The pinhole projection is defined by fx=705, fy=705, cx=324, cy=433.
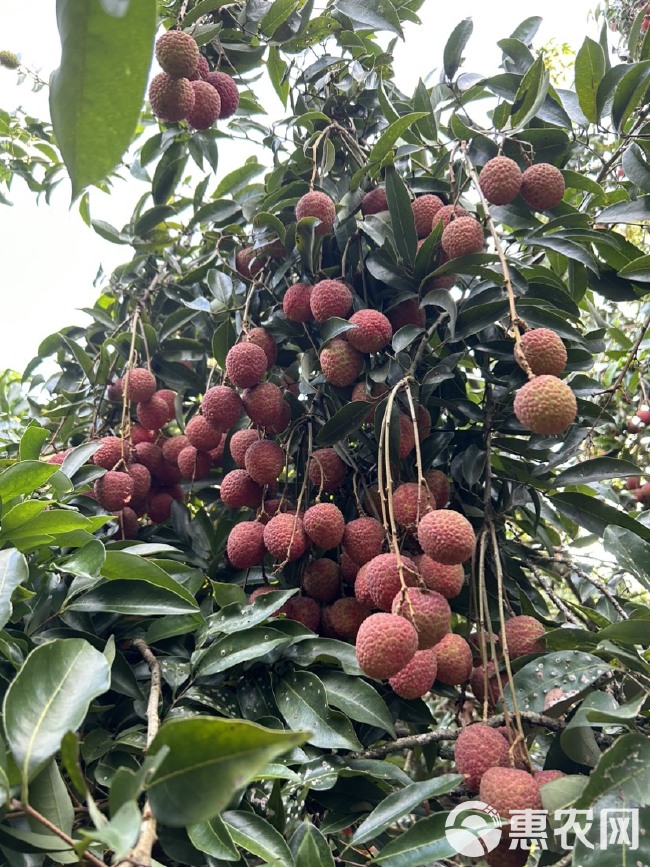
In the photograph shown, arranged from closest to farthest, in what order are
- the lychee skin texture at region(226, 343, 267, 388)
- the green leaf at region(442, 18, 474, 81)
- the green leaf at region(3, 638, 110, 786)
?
the green leaf at region(3, 638, 110, 786)
the lychee skin texture at region(226, 343, 267, 388)
the green leaf at region(442, 18, 474, 81)

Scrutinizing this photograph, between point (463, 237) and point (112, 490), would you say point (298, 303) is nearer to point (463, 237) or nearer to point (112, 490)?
point (463, 237)

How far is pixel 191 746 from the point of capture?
46 centimetres

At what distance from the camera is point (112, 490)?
3.97 feet

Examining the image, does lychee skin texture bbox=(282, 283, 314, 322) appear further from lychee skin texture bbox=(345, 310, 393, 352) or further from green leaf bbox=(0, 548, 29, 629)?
green leaf bbox=(0, 548, 29, 629)

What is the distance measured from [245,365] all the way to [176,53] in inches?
19.0

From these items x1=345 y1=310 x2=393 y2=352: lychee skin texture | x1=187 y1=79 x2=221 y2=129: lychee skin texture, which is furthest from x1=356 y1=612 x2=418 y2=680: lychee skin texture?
x1=187 y1=79 x2=221 y2=129: lychee skin texture

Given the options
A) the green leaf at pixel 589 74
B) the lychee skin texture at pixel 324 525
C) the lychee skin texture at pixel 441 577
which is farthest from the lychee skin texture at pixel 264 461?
the green leaf at pixel 589 74

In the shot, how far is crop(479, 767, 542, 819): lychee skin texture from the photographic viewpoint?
28.0 inches

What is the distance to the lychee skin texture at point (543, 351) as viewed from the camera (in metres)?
0.89

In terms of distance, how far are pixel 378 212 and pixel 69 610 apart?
0.81 metres

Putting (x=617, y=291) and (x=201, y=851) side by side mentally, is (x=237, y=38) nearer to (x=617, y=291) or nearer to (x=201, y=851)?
(x=617, y=291)

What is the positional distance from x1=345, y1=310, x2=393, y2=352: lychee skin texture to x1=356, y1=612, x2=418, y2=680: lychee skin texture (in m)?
0.46

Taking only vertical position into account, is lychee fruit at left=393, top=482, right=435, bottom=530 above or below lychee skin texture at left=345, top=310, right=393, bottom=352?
below

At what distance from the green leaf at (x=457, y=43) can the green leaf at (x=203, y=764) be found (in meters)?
1.20
